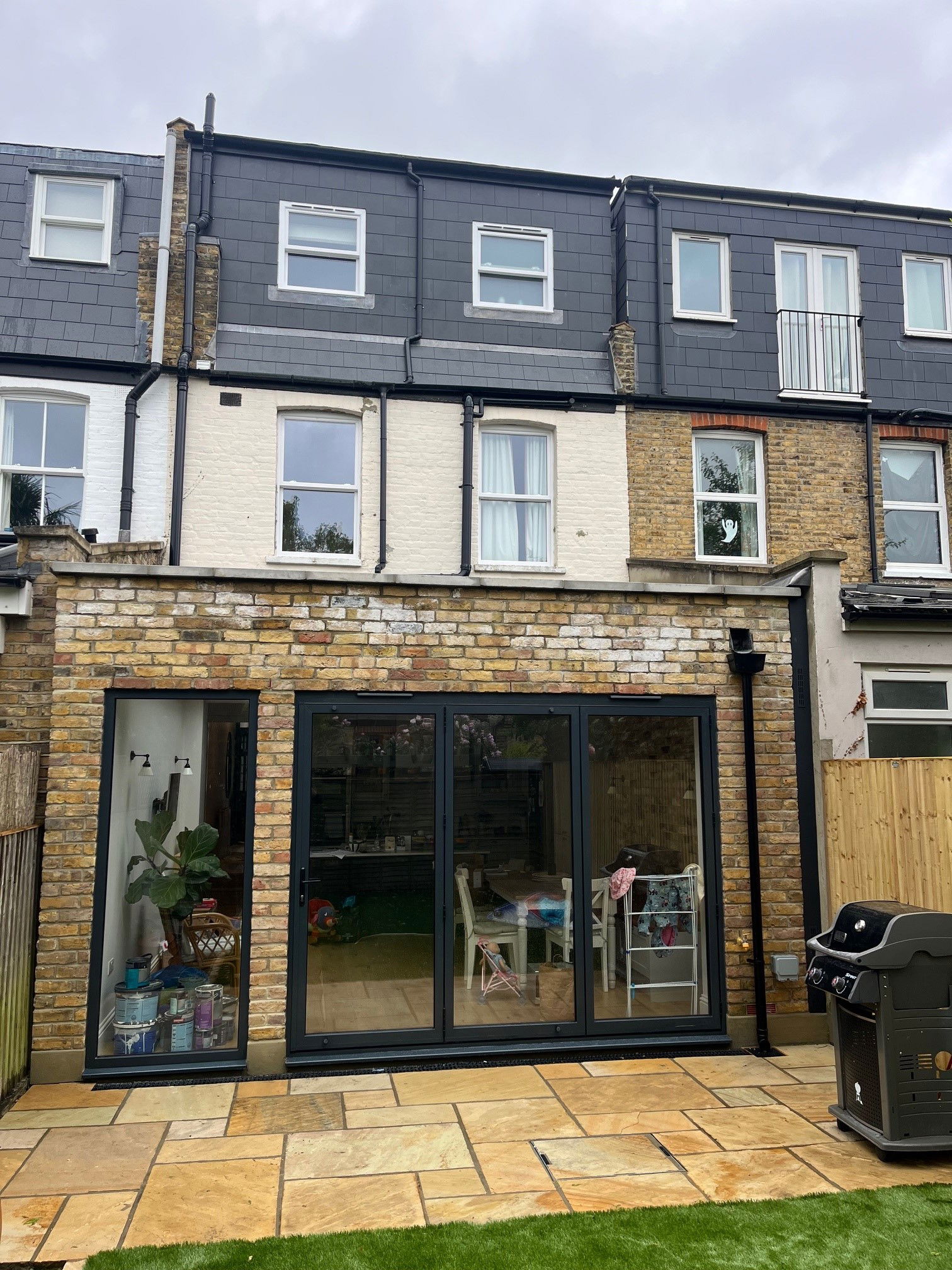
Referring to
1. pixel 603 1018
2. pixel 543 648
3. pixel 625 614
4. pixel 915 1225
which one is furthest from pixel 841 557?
pixel 915 1225

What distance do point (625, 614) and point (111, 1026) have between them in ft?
14.6

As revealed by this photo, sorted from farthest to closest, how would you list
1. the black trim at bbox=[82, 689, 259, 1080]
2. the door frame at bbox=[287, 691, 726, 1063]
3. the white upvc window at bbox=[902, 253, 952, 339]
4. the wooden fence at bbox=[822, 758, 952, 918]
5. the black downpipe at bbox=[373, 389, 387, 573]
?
the white upvc window at bbox=[902, 253, 952, 339]
the black downpipe at bbox=[373, 389, 387, 573]
the wooden fence at bbox=[822, 758, 952, 918]
the door frame at bbox=[287, 691, 726, 1063]
the black trim at bbox=[82, 689, 259, 1080]

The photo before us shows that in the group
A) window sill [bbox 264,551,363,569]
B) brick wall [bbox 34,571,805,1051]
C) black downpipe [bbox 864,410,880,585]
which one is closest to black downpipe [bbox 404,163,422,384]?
window sill [bbox 264,551,363,569]

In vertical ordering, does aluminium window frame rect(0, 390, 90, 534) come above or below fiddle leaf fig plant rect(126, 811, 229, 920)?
above

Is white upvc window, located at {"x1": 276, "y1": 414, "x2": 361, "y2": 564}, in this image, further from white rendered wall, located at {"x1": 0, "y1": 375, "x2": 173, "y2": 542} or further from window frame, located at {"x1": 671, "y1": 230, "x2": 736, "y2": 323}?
window frame, located at {"x1": 671, "y1": 230, "x2": 736, "y2": 323}

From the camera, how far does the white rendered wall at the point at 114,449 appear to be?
1085 cm

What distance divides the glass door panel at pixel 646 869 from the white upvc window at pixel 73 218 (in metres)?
8.92

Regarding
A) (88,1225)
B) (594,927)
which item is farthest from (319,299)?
(88,1225)

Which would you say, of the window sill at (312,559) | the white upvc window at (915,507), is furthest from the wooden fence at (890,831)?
the white upvc window at (915,507)

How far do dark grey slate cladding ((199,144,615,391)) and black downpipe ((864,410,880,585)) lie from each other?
3.52 m

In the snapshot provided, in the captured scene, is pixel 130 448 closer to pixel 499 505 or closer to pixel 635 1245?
pixel 499 505

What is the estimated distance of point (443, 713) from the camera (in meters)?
6.66

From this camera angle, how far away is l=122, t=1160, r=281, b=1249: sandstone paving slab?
412 centimetres

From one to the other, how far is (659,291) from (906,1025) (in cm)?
993
